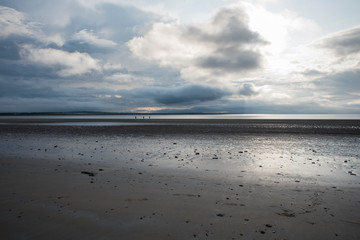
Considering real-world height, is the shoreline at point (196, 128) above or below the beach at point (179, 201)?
above

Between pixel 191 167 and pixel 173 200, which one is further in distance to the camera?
pixel 191 167

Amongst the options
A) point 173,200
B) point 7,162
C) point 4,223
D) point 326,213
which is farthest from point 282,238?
point 7,162

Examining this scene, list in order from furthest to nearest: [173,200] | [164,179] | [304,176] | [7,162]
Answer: [7,162]
[304,176]
[164,179]
[173,200]

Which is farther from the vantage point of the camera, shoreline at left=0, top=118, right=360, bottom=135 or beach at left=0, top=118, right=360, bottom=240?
shoreline at left=0, top=118, right=360, bottom=135

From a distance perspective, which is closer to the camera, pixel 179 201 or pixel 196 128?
pixel 179 201

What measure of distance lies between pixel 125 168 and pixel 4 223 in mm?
6192

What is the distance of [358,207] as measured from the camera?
20.5ft

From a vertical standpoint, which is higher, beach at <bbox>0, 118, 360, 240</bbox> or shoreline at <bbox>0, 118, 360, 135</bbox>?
shoreline at <bbox>0, 118, 360, 135</bbox>

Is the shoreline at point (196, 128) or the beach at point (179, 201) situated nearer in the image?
the beach at point (179, 201)

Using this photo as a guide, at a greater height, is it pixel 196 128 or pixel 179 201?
pixel 196 128

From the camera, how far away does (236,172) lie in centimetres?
1034

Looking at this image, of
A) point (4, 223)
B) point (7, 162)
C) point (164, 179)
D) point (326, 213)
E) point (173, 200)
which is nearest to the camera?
point (4, 223)

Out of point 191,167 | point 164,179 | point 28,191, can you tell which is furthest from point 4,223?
point 191,167

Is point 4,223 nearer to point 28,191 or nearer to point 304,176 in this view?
point 28,191
